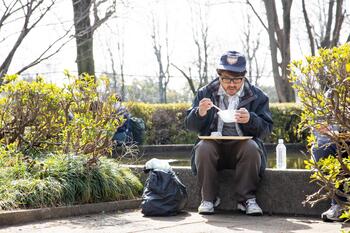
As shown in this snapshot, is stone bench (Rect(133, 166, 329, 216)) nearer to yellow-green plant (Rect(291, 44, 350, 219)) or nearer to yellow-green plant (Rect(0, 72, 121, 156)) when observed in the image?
yellow-green plant (Rect(0, 72, 121, 156))

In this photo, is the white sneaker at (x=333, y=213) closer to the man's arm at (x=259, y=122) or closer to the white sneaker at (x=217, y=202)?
the man's arm at (x=259, y=122)

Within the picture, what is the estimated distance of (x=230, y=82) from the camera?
6.20m

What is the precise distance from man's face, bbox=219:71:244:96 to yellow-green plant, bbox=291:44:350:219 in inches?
68.7

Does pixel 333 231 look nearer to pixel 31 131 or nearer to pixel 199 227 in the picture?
pixel 199 227

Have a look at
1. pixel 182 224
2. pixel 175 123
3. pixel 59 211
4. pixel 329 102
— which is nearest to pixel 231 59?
pixel 182 224

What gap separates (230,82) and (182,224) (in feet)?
4.71

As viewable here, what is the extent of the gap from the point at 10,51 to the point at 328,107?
19.7ft

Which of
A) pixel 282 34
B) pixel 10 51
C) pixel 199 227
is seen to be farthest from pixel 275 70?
pixel 199 227

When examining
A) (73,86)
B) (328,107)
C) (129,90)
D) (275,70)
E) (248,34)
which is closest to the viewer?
(328,107)

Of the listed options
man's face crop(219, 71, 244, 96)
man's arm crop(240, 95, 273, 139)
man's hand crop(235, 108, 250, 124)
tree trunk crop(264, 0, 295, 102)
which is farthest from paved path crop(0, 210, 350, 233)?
tree trunk crop(264, 0, 295, 102)

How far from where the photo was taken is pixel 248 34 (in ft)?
148

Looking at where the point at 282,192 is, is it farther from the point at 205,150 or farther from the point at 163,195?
the point at 163,195

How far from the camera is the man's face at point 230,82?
20.3 feet

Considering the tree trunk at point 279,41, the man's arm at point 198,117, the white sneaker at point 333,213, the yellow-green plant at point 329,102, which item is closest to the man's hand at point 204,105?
the man's arm at point 198,117
